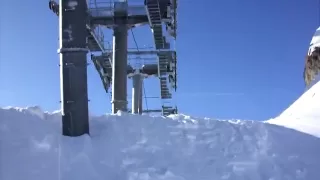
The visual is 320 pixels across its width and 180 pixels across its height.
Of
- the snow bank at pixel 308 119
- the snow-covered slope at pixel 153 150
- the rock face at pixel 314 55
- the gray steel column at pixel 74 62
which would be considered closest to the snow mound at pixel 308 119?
the snow bank at pixel 308 119

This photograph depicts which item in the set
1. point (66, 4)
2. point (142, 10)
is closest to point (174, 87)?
point (142, 10)

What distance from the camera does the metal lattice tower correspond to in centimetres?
1003

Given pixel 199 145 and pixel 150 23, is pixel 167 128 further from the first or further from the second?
pixel 150 23

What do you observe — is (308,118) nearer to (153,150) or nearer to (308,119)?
(308,119)

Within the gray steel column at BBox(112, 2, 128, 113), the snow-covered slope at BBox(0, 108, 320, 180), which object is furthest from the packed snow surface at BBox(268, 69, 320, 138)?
the gray steel column at BBox(112, 2, 128, 113)

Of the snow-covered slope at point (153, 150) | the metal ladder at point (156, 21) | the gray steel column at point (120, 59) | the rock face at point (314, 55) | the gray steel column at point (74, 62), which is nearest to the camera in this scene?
the snow-covered slope at point (153, 150)

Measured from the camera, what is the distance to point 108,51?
27.6 meters

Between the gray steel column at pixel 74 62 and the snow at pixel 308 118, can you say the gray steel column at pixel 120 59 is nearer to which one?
the snow at pixel 308 118

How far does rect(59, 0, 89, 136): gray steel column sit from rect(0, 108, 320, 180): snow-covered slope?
0.52 metres

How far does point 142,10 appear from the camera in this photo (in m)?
23.8

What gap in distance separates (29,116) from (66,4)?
2830 mm

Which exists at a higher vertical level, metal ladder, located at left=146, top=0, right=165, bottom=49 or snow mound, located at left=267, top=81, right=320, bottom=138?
metal ladder, located at left=146, top=0, right=165, bottom=49

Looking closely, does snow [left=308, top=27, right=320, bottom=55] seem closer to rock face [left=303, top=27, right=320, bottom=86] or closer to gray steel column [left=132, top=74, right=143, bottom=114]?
rock face [left=303, top=27, right=320, bottom=86]

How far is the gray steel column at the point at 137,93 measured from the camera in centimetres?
3048
